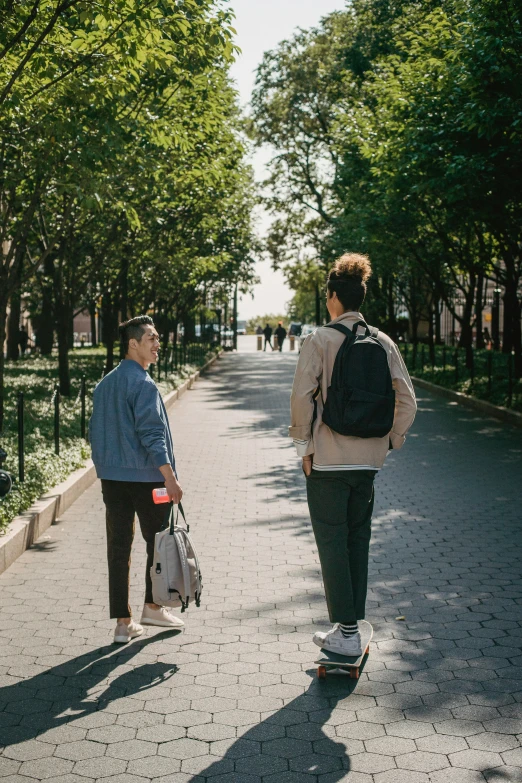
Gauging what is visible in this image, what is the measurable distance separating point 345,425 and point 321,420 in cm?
16

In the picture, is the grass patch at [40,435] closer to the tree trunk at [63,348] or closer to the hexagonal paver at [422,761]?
the tree trunk at [63,348]

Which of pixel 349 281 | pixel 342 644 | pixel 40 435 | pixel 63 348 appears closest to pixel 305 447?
pixel 349 281

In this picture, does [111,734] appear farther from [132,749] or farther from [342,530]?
[342,530]

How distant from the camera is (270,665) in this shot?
4.89m

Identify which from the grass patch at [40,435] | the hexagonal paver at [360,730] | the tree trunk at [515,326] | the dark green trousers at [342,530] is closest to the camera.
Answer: the hexagonal paver at [360,730]

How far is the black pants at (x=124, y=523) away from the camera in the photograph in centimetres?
529

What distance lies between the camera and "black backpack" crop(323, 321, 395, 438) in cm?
454

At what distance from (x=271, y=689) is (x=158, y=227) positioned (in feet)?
58.4

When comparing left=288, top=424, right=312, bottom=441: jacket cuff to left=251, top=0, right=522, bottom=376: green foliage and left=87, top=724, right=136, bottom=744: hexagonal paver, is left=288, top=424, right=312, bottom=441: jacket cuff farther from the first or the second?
left=251, top=0, right=522, bottom=376: green foliage

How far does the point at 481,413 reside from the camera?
18.7m

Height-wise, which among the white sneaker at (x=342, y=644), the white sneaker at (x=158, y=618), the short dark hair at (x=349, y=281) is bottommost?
the white sneaker at (x=158, y=618)

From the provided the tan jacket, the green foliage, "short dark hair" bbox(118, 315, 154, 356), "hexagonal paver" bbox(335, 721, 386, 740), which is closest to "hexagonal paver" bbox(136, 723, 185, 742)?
"hexagonal paver" bbox(335, 721, 386, 740)

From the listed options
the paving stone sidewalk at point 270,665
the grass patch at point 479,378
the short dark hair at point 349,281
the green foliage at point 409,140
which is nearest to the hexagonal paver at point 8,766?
the paving stone sidewalk at point 270,665

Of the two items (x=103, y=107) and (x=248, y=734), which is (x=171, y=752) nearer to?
(x=248, y=734)
